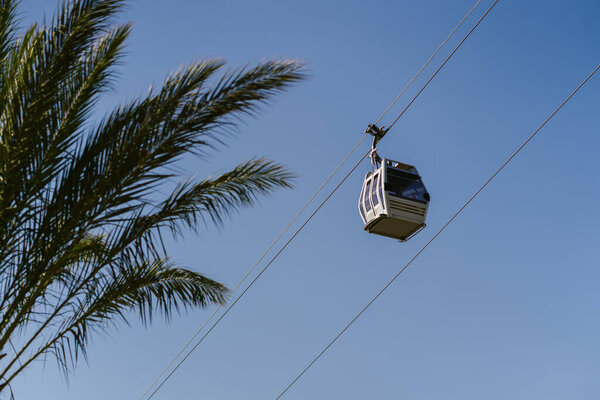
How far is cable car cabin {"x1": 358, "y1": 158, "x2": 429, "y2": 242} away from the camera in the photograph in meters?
9.77

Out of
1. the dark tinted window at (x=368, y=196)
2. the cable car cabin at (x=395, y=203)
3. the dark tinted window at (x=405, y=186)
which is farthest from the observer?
the dark tinted window at (x=368, y=196)

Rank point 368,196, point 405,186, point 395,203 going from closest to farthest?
1. point 395,203
2. point 405,186
3. point 368,196

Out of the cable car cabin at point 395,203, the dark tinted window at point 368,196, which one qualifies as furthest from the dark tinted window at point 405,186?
the dark tinted window at point 368,196

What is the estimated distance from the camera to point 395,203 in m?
9.80

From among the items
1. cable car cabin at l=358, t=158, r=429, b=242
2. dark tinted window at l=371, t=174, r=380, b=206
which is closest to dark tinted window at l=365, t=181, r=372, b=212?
cable car cabin at l=358, t=158, r=429, b=242

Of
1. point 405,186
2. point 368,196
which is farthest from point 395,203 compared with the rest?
point 368,196

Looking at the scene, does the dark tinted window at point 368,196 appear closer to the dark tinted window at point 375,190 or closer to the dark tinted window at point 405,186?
the dark tinted window at point 375,190

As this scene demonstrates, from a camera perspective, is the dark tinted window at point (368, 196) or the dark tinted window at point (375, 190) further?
the dark tinted window at point (368, 196)

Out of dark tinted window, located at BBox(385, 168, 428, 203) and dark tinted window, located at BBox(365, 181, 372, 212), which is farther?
dark tinted window, located at BBox(365, 181, 372, 212)

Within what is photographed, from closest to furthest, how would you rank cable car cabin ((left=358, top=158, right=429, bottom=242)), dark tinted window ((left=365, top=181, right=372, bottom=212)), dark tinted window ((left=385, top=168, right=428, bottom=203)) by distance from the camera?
cable car cabin ((left=358, top=158, right=429, bottom=242)), dark tinted window ((left=385, top=168, right=428, bottom=203)), dark tinted window ((left=365, top=181, right=372, bottom=212))

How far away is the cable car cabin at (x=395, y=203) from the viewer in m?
9.77

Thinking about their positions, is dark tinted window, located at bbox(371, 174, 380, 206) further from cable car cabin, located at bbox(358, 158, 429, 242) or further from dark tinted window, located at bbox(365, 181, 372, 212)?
dark tinted window, located at bbox(365, 181, 372, 212)

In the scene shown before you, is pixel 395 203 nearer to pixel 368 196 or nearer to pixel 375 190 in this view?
pixel 375 190

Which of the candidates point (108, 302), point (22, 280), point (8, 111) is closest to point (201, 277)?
point (108, 302)
